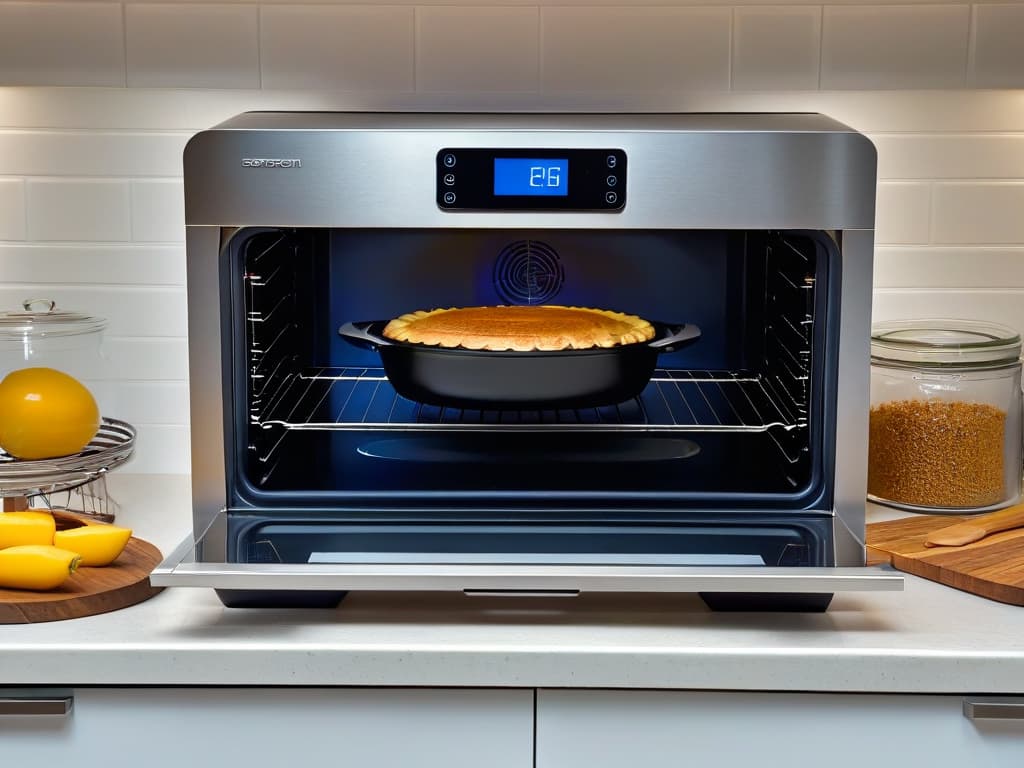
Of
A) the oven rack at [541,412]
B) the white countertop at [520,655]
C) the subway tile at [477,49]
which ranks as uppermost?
the subway tile at [477,49]

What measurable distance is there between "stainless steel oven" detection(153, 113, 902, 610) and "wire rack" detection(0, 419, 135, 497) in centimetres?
20

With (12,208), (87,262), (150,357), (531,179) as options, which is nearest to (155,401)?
(150,357)

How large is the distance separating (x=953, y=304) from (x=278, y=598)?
104 centimetres

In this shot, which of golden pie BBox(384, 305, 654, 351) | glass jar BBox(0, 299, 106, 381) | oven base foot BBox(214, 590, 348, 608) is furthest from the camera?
glass jar BBox(0, 299, 106, 381)

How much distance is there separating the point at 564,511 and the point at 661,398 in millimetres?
302

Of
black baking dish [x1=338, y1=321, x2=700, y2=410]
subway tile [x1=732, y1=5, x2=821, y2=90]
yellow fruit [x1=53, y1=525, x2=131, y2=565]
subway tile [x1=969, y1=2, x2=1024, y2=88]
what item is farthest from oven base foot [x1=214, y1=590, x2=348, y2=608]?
subway tile [x1=969, y1=2, x2=1024, y2=88]

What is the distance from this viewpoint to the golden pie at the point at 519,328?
1.25 m

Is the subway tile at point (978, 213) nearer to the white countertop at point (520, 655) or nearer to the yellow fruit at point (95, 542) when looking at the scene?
the white countertop at point (520, 655)

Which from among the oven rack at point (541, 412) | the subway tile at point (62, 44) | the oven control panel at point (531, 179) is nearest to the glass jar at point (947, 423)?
the oven rack at point (541, 412)

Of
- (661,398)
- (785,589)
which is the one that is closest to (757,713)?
(785,589)

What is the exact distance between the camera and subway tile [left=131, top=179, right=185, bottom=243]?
1644 mm

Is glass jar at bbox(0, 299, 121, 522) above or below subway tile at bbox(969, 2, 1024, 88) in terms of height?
below

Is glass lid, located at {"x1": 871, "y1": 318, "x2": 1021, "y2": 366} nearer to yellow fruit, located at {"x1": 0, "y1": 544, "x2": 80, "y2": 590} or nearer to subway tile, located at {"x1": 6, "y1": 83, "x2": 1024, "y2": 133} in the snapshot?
subway tile, located at {"x1": 6, "y1": 83, "x2": 1024, "y2": 133}

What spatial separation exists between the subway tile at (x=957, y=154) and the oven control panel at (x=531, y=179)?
67cm
